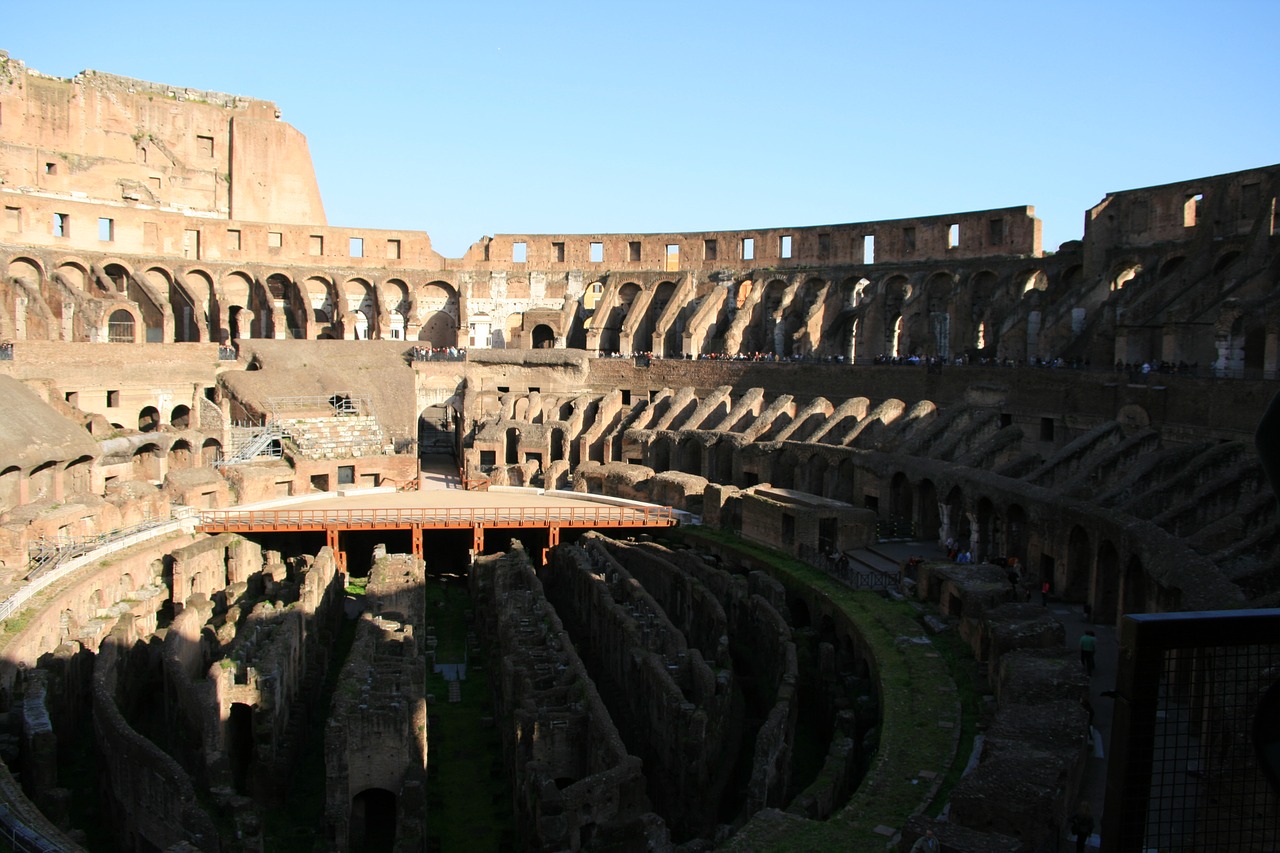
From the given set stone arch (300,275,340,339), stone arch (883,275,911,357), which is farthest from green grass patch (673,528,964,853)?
stone arch (300,275,340,339)

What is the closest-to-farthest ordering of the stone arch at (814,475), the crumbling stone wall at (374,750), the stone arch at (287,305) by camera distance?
the crumbling stone wall at (374,750) → the stone arch at (814,475) → the stone arch at (287,305)

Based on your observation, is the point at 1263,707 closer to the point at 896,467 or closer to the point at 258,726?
the point at 258,726

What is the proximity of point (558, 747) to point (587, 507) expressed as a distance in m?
15.9

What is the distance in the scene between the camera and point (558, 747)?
16.2 metres

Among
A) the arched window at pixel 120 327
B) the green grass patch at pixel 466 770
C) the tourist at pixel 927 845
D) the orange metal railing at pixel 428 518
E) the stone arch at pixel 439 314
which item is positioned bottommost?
the green grass patch at pixel 466 770

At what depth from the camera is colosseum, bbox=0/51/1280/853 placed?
49.5 feet

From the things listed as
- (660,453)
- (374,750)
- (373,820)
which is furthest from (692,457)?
(374,750)

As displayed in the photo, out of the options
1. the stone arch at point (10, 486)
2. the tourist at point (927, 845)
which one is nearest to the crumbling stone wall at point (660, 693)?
→ the tourist at point (927, 845)

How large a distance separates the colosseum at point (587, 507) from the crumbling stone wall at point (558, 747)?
8 cm

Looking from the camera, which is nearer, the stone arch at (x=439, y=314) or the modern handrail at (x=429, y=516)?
the modern handrail at (x=429, y=516)

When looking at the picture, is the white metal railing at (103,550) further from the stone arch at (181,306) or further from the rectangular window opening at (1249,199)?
the rectangular window opening at (1249,199)

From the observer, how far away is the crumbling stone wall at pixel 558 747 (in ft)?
45.9

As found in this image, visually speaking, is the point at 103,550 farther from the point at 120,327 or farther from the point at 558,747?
the point at 120,327

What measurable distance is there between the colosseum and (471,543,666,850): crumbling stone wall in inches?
3.0
